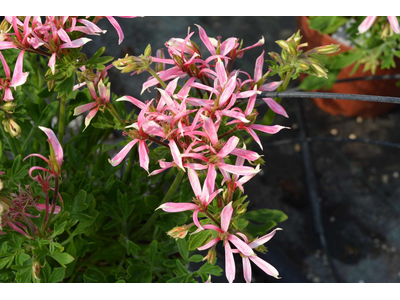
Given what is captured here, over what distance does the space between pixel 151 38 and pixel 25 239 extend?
4.16ft

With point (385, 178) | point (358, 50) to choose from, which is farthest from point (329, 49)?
point (385, 178)

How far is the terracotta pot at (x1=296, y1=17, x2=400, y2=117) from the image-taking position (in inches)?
50.7

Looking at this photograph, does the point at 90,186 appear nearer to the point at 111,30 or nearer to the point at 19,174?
the point at 19,174

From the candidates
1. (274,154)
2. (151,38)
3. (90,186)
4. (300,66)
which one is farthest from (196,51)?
(151,38)

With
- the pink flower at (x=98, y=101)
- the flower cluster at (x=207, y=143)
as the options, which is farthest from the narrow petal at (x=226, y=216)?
the pink flower at (x=98, y=101)

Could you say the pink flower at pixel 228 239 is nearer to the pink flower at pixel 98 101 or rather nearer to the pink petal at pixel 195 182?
the pink petal at pixel 195 182

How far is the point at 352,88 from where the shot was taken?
4.47ft

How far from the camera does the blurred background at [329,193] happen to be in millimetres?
1297

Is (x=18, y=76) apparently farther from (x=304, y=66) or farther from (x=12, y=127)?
(x=304, y=66)

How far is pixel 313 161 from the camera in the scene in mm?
1452

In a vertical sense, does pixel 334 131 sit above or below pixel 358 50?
below

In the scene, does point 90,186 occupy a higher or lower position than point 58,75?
lower

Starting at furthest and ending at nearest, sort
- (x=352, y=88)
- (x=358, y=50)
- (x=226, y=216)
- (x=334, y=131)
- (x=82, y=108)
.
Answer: (x=334, y=131) < (x=352, y=88) < (x=358, y=50) < (x=82, y=108) < (x=226, y=216)

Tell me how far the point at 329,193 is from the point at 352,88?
0.35 metres
